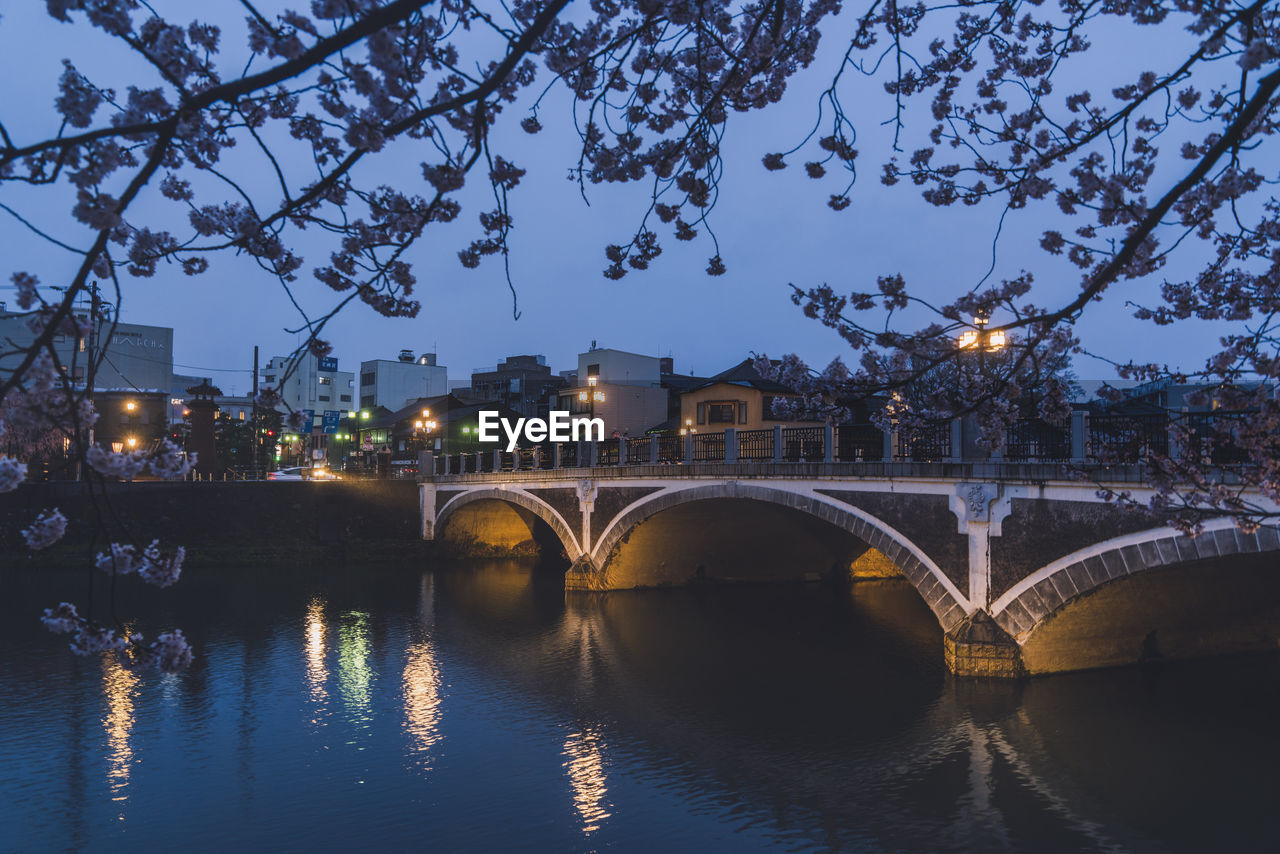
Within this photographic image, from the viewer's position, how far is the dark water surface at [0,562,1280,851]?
13219 millimetres

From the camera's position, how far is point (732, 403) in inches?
1882

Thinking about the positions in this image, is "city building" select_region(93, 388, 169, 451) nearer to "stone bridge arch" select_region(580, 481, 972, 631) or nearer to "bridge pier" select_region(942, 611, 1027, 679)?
"stone bridge arch" select_region(580, 481, 972, 631)

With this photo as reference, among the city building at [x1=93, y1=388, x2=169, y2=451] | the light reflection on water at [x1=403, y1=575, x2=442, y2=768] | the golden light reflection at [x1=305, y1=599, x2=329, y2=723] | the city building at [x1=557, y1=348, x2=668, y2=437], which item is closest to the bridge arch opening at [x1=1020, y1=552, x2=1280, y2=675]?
the light reflection on water at [x1=403, y1=575, x2=442, y2=768]

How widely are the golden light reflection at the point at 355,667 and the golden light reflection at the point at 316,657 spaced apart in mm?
421

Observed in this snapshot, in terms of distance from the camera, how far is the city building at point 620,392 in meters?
59.1

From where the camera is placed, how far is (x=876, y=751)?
54.4 ft

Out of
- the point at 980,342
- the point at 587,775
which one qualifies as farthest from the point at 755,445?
the point at 980,342

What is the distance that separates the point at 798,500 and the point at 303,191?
2205 cm

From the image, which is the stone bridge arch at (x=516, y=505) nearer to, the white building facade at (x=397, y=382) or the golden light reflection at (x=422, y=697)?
the golden light reflection at (x=422, y=697)

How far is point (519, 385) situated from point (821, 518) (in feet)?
201

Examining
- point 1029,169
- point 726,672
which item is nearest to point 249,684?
point 726,672

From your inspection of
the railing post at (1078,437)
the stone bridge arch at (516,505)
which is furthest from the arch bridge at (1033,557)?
the stone bridge arch at (516,505)

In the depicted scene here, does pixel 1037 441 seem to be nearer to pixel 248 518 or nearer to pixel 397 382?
pixel 248 518

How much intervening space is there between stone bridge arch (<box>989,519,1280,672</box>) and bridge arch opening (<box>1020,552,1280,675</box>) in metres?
0.03
